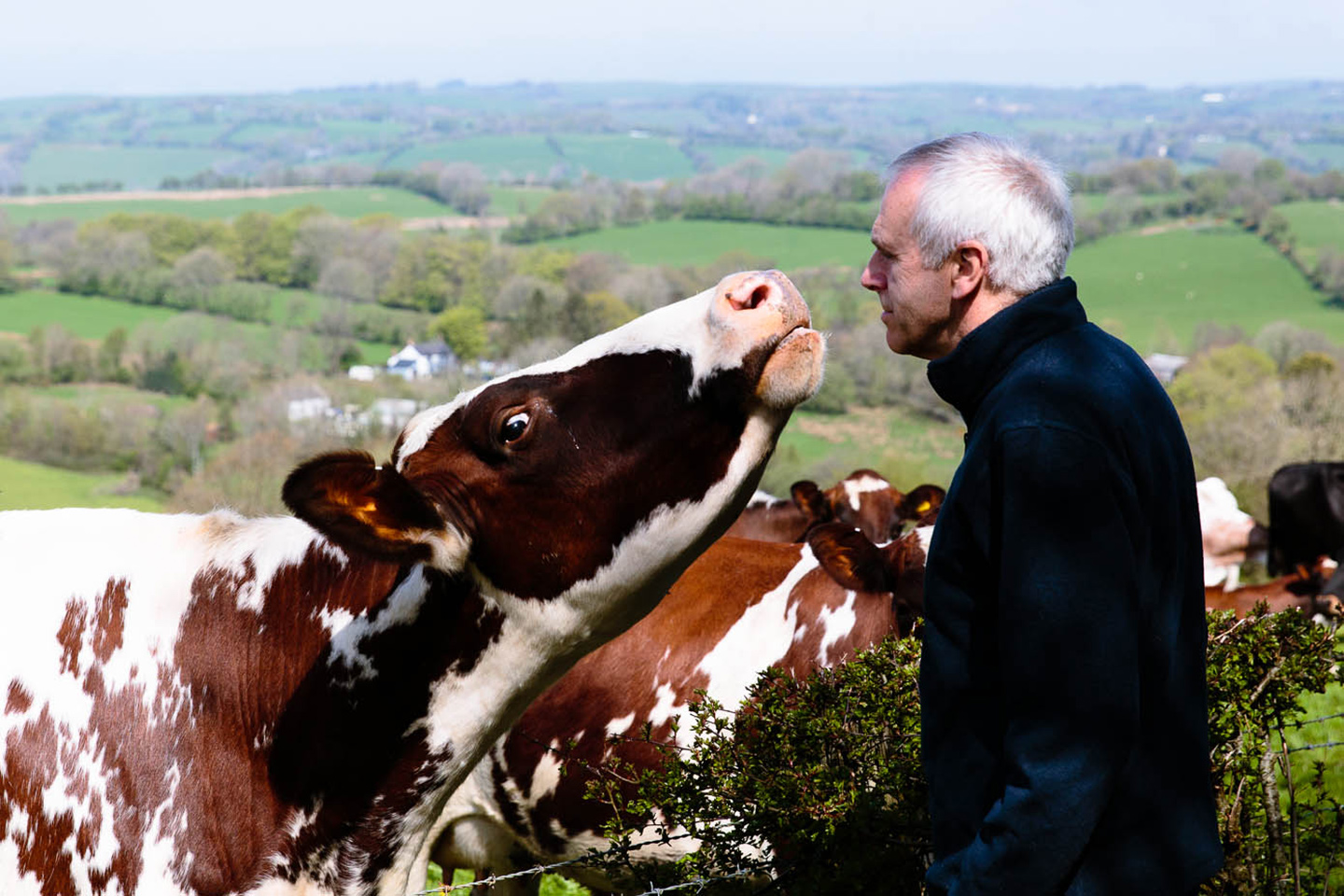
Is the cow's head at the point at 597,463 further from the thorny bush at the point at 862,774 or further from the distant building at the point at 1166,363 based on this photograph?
the distant building at the point at 1166,363

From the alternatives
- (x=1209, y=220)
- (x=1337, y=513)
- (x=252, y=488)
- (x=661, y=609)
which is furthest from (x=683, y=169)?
(x=661, y=609)

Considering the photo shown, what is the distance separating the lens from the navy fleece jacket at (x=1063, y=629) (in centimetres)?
186

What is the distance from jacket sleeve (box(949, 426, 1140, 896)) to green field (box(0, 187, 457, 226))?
352 feet

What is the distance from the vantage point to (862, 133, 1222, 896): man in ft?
6.12

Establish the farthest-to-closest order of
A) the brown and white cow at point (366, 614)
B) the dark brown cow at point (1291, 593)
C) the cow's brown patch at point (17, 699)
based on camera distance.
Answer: the dark brown cow at point (1291, 593) → the cow's brown patch at point (17, 699) → the brown and white cow at point (366, 614)

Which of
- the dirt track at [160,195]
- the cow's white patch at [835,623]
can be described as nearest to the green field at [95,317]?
the dirt track at [160,195]

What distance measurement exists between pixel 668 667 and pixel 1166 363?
202 ft

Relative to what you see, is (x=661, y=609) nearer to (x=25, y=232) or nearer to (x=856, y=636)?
(x=856, y=636)

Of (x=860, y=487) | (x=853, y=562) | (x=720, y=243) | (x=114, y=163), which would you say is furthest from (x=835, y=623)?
(x=114, y=163)

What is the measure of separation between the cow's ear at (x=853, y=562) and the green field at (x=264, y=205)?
104 metres

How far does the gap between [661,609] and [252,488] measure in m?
35.7

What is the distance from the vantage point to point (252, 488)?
38.5 meters

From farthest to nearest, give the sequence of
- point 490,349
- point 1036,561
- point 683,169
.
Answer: point 683,169, point 490,349, point 1036,561

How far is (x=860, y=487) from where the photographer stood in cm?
949
